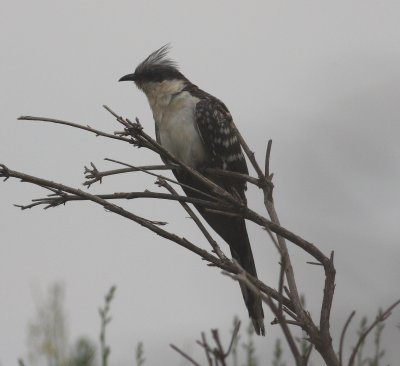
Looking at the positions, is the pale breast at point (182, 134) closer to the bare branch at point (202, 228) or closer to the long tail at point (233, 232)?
the long tail at point (233, 232)

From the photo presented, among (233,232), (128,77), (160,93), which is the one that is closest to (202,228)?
(233,232)

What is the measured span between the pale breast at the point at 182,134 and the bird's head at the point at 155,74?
382mm

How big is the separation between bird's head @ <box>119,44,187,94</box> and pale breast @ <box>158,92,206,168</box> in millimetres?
382

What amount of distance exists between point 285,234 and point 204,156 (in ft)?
8.78

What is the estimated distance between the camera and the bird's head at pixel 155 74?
18.5 ft

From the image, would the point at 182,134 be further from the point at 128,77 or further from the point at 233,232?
the point at 128,77

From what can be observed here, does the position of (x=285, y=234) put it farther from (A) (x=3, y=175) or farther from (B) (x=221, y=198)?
(A) (x=3, y=175)

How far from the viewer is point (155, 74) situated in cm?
570

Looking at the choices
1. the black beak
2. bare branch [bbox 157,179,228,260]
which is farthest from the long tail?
bare branch [bbox 157,179,228,260]

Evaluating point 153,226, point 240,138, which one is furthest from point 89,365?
point 240,138

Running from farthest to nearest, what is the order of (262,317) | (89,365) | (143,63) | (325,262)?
1. (143,63)
2. (262,317)
3. (89,365)
4. (325,262)

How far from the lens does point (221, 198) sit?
9.11ft

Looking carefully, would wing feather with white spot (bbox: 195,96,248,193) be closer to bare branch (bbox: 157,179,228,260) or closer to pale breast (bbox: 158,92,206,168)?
pale breast (bbox: 158,92,206,168)

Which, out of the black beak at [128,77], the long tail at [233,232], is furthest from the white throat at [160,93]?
the long tail at [233,232]
